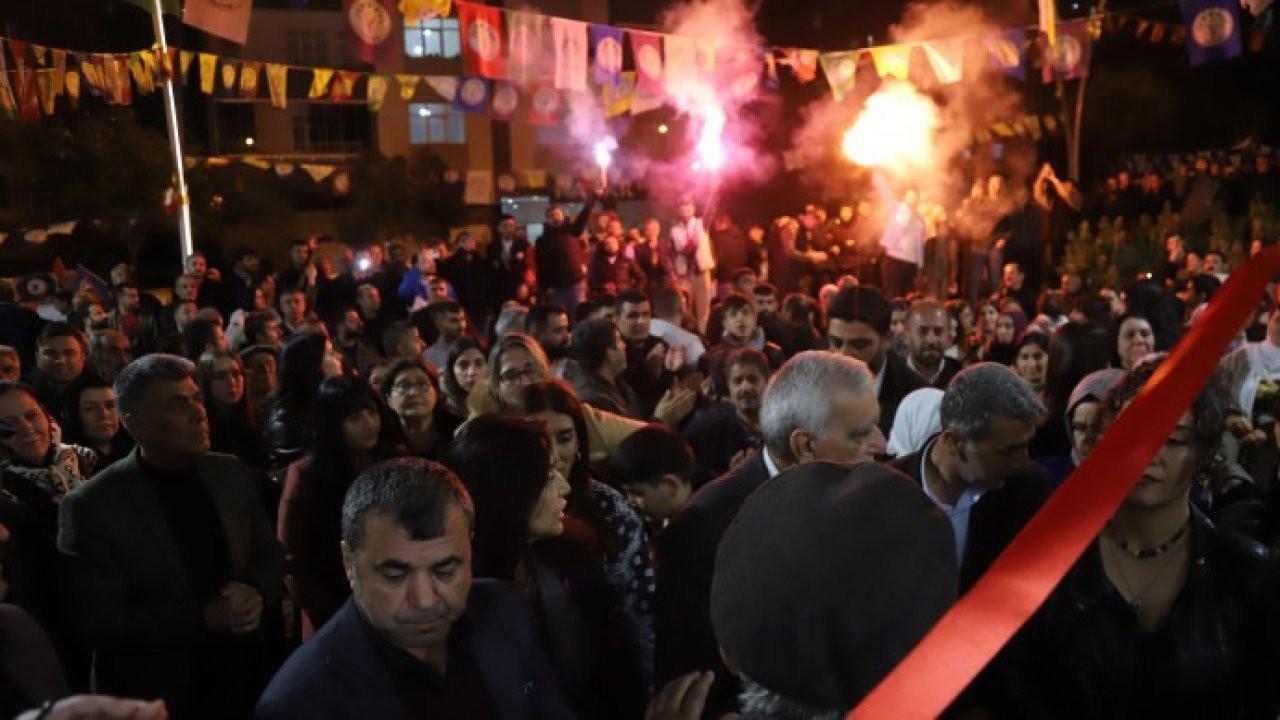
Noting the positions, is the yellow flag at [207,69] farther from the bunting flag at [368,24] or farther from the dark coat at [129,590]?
the dark coat at [129,590]

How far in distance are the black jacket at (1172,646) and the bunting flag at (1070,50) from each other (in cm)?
1414

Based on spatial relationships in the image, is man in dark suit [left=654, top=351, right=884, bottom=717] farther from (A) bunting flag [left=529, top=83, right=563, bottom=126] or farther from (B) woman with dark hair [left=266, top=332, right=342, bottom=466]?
(A) bunting flag [left=529, top=83, right=563, bottom=126]

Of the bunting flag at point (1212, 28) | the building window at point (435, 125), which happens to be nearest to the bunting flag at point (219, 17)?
the bunting flag at point (1212, 28)

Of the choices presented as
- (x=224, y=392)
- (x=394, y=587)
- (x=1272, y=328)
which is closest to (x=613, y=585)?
(x=394, y=587)

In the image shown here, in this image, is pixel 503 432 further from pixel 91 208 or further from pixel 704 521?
pixel 91 208

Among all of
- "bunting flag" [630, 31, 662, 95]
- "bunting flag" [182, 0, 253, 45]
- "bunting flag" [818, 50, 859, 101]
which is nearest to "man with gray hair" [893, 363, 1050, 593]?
"bunting flag" [182, 0, 253, 45]

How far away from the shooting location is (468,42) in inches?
548

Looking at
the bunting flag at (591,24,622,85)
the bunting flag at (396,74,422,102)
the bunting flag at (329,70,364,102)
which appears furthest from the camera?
the bunting flag at (329,70,364,102)

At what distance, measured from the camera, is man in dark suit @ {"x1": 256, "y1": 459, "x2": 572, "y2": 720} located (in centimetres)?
241

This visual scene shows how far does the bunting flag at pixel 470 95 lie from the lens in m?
18.4

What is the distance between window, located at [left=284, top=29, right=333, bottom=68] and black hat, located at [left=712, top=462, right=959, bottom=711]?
43.7 m

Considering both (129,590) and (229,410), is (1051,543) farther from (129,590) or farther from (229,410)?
(229,410)

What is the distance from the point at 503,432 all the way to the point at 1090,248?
19047 millimetres

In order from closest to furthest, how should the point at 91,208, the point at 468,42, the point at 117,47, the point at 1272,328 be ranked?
the point at 1272,328 → the point at 468,42 → the point at 91,208 → the point at 117,47
